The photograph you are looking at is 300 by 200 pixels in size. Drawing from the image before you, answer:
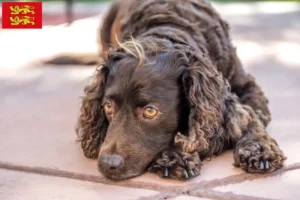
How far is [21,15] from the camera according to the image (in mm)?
3764

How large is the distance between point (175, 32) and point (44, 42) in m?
3.70

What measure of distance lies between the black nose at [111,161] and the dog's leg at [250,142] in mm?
677

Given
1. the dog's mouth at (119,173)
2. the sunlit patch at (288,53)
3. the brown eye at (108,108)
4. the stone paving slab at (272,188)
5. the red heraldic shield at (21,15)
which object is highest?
the red heraldic shield at (21,15)

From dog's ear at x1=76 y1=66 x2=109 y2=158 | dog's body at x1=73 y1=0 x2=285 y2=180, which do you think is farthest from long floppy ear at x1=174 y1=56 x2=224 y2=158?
dog's ear at x1=76 y1=66 x2=109 y2=158

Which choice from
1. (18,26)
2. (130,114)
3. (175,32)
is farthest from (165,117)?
(18,26)

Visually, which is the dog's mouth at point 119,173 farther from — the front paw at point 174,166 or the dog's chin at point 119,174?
the front paw at point 174,166

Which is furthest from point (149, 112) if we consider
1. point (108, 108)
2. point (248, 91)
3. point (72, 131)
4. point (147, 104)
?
point (248, 91)

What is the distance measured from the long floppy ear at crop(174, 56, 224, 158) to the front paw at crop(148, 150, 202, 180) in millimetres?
56

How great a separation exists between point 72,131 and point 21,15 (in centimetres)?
83

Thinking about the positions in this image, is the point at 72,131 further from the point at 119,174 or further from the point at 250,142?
the point at 250,142

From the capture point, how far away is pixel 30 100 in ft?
15.9

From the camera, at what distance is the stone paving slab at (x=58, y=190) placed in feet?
10.0

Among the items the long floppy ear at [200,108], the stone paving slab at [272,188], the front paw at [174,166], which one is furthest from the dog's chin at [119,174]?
the stone paving slab at [272,188]

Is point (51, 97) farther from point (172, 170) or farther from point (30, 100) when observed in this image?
point (172, 170)
